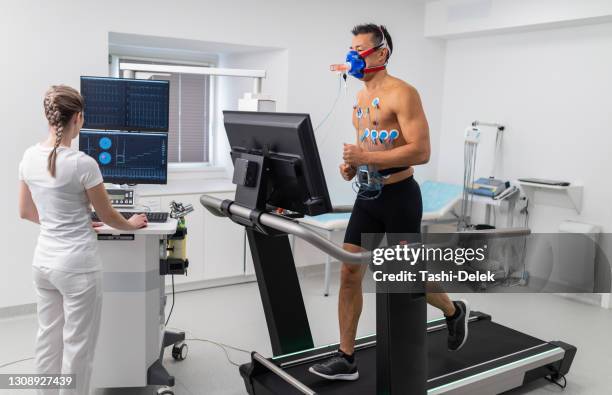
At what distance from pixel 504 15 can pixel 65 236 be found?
440 cm

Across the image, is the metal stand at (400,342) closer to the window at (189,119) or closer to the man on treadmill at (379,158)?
the man on treadmill at (379,158)

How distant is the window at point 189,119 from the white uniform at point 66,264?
10.5 feet

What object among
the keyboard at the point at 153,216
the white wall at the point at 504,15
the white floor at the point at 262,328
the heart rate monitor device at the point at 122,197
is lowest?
the white floor at the point at 262,328

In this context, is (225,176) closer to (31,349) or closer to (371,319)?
(371,319)

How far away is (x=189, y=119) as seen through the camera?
569 cm

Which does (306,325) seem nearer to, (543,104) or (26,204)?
(26,204)

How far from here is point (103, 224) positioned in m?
2.76

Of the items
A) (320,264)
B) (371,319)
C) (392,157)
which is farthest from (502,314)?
(392,157)

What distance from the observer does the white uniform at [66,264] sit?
235 centimetres

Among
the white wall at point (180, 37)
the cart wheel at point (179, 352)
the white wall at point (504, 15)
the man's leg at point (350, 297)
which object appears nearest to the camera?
the man's leg at point (350, 297)

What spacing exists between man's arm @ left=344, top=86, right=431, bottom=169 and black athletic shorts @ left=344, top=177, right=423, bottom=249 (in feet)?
0.70

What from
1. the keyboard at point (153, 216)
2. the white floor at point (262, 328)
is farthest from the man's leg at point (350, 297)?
the keyboard at point (153, 216)

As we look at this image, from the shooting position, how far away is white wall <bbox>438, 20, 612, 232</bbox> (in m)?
4.89

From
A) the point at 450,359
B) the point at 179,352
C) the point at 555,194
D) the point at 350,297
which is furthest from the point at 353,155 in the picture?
the point at 555,194
